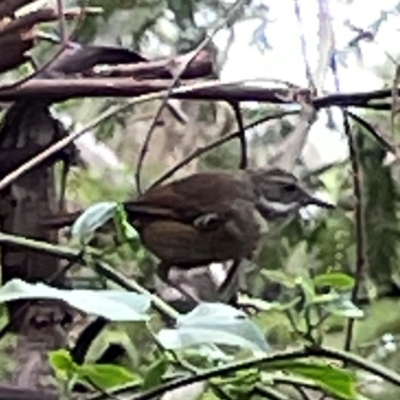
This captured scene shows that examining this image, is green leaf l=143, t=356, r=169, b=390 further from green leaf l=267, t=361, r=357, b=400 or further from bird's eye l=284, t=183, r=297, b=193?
bird's eye l=284, t=183, r=297, b=193

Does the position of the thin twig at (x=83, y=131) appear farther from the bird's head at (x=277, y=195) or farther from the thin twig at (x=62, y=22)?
the bird's head at (x=277, y=195)

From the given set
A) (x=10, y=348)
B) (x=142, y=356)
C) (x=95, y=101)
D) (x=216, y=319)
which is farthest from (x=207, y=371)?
(x=95, y=101)

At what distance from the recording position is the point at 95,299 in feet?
1.83

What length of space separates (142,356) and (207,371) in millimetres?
622

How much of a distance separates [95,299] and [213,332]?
59 mm

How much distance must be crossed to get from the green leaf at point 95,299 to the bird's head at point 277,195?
0.85 meters

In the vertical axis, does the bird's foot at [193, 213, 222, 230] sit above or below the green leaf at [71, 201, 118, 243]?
below

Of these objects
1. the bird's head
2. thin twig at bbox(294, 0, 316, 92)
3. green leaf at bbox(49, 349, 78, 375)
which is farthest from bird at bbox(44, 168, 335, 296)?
green leaf at bbox(49, 349, 78, 375)

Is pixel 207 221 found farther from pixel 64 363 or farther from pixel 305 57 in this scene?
pixel 64 363

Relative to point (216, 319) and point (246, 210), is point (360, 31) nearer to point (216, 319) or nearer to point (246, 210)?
point (246, 210)

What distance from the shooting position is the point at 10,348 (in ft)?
4.25

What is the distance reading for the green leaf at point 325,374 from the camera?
0.57m

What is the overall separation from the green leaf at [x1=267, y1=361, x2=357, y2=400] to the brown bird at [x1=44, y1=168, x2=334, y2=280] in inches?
29.8

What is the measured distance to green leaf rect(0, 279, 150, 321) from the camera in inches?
21.1
